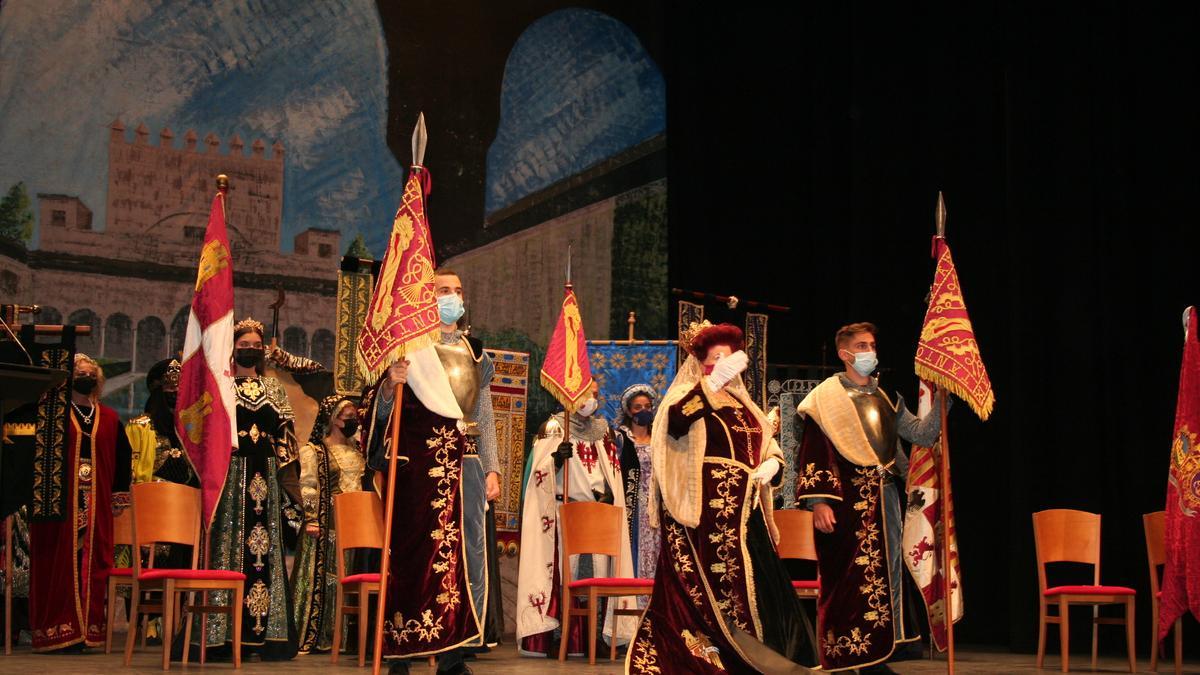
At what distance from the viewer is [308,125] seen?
28.9 ft

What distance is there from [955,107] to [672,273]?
7.22ft

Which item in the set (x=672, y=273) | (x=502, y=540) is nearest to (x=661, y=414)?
(x=502, y=540)

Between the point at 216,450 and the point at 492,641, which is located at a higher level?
the point at 216,450

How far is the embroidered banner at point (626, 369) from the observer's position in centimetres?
795

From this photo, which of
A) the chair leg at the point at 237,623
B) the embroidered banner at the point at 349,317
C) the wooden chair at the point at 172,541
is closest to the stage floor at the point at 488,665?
the chair leg at the point at 237,623

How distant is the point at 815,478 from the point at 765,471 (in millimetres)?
814

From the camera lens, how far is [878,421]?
19.4 feet

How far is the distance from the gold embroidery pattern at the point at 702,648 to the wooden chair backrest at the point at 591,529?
172 cm

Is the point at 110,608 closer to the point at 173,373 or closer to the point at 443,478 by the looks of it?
the point at 173,373

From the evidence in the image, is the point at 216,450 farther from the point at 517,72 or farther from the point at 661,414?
the point at 517,72

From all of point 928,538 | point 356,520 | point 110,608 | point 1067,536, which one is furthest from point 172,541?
point 1067,536

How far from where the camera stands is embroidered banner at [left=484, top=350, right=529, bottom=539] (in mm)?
8078

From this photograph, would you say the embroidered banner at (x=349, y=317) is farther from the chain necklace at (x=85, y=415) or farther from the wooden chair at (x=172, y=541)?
the wooden chair at (x=172, y=541)

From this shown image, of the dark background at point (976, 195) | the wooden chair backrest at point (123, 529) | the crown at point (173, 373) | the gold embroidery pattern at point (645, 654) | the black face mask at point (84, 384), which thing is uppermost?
the dark background at point (976, 195)
